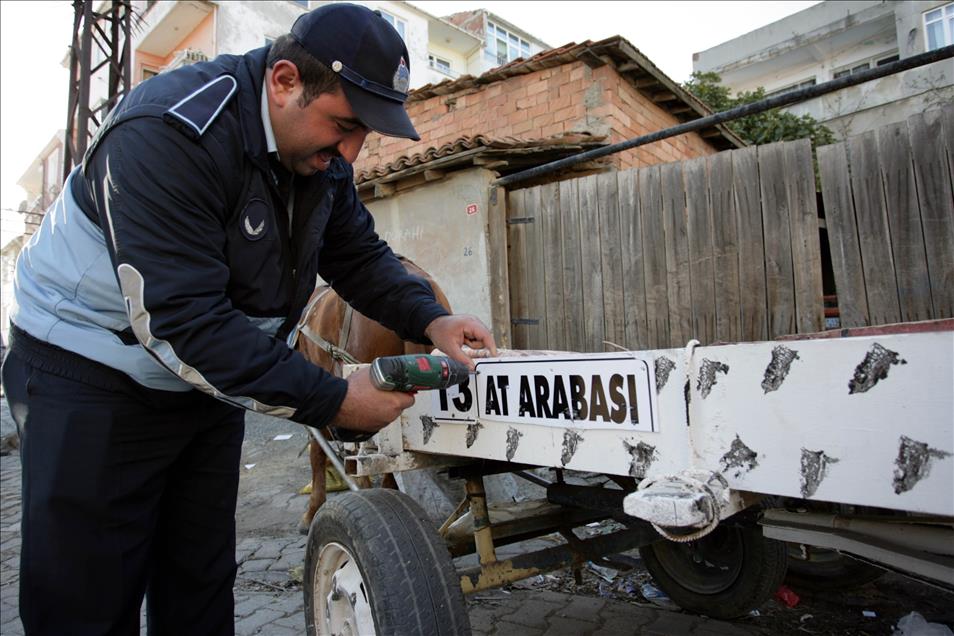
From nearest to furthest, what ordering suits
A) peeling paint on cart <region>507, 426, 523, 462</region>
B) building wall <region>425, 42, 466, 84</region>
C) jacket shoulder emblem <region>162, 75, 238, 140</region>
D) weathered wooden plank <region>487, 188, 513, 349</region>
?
jacket shoulder emblem <region>162, 75, 238, 140</region> < peeling paint on cart <region>507, 426, 523, 462</region> < weathered wooden plank <region>487, 188, 513, 349</region> < building wall <region>425, 42, 466, 84</region>

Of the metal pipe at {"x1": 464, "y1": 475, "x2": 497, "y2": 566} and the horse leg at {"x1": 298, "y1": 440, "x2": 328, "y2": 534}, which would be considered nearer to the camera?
the metal pipe at {"x1": 464, "y1": 475, "x2": 497, "y2": 566}

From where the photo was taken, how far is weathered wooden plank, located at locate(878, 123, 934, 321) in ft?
12.4

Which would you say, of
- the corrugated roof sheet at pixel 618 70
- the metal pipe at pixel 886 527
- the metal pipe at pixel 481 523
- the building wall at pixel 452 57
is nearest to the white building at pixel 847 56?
the corrugated roof sheet at pixel 618 70

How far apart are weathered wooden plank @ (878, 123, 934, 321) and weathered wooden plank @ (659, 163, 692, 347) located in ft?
4.57

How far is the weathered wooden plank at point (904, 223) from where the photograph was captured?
3.78 m

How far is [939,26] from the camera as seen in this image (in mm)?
18031

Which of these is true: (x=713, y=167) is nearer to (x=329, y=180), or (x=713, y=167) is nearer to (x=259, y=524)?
(x=329, y=180)

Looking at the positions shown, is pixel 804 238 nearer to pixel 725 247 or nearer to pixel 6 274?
pixel 725 247

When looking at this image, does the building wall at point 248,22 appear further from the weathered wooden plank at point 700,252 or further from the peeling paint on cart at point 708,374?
the peeling paint on cart at point 708,374

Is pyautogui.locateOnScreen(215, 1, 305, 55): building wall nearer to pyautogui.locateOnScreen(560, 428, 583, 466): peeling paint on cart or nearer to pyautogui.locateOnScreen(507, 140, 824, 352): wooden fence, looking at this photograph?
pyautogui.locateOnScreen(507, 140, 824, 352): wooden fence

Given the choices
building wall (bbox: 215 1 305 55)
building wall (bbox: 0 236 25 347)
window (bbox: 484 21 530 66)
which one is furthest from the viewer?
building wall (bbox: 0 236 25 347)

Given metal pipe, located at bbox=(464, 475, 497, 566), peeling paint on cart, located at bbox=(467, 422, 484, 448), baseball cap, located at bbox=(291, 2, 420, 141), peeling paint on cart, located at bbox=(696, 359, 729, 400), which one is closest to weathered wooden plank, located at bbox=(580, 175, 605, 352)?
metal pipe, located at bbox=(464, 475, 497, 566)

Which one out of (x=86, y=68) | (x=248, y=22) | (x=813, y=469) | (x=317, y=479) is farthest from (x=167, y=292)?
(x=248, y=22)

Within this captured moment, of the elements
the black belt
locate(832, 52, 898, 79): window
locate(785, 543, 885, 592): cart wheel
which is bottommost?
locate(785, 543, 885, 592): cart wheel
